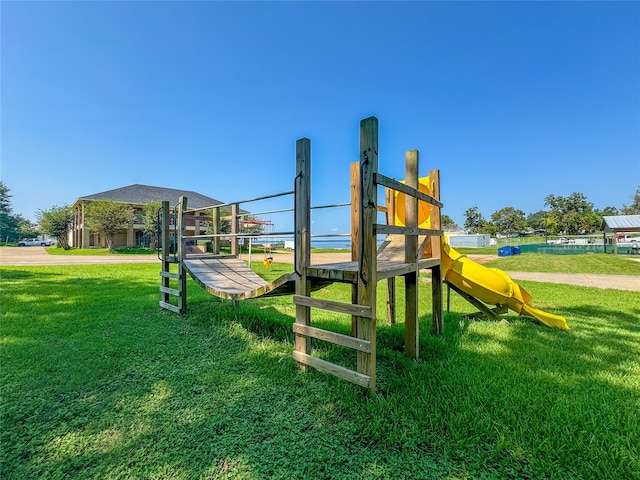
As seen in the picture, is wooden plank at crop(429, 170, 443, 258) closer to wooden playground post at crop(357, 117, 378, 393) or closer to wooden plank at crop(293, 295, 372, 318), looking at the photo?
wooden playground post at crop(357, 117, 378, 393)

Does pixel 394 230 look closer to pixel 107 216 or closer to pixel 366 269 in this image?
pixel 366 269

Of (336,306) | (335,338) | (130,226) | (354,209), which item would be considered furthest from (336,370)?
(130,226)

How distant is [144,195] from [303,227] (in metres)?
36.8

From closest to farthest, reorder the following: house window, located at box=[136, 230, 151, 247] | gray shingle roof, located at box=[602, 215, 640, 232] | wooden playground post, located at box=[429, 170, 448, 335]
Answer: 1. wooden playground post, located at box=[429, 170, 448, 335]
2. gray shingle roof, located at box=[602, 215, 640, 232]
3. house window, located at box=[136, 230, 151, 247]

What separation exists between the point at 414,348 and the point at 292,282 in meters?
1.38

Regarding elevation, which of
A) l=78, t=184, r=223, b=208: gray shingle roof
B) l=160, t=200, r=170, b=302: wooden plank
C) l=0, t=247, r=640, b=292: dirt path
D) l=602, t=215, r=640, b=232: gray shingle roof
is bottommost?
l=0, t=247, r=640, b=292: dirt path

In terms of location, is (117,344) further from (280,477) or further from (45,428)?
(280,477)

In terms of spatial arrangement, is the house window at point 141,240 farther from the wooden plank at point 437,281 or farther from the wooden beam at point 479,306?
the wooden plank at point 437,281

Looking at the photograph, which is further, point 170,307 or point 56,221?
point 56,221

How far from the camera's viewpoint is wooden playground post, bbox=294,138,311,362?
2.77m

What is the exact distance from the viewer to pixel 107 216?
24.5 metres

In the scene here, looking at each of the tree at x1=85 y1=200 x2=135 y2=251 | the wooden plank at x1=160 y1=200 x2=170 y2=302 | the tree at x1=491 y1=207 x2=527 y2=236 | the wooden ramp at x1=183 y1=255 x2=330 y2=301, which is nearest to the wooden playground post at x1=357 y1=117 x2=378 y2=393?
the wooden ramp at x1=183 y1=255 x2=330 y2=301

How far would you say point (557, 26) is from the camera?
9.02 metres

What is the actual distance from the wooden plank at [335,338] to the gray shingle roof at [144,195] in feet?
92.7
